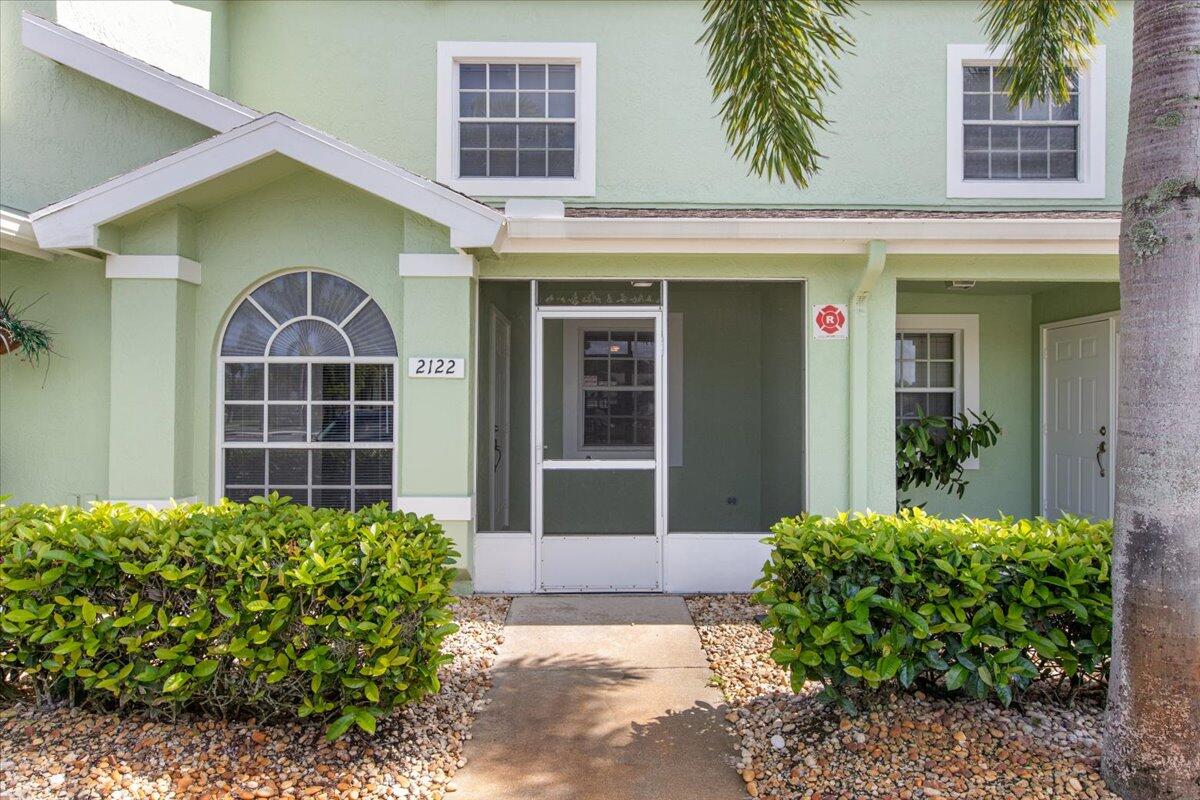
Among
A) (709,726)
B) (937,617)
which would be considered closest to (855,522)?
(937,617)

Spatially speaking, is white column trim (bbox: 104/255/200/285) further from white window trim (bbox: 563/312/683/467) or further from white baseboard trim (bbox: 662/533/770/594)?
white baseboard trim (bbox: 662/533/770/594)

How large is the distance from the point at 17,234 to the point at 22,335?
830 millimetres

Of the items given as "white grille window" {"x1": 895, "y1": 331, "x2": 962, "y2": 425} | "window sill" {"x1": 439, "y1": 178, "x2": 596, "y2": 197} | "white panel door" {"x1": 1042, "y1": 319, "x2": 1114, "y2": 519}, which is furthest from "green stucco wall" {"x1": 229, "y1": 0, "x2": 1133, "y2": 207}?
"white grille window" {"x1": 895, "y1": 331, "x2": 962, "y2": 425}

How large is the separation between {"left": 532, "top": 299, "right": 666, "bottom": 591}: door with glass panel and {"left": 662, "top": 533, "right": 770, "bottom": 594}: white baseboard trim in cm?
14

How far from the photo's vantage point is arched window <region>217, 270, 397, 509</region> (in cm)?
655

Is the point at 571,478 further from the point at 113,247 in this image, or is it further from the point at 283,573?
the point at 113,247

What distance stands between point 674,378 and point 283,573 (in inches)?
188

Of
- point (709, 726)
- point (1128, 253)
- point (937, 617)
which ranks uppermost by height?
point (1128, 253)

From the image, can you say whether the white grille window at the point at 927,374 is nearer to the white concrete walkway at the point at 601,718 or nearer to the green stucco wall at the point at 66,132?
the white concrete walkway at the point at 601,718

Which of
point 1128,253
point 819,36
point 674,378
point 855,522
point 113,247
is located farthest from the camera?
point 674,378

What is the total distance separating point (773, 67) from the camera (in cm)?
506

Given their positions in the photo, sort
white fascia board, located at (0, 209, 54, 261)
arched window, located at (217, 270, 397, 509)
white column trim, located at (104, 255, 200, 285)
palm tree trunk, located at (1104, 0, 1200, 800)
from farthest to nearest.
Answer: arched window, located at (217, 270, 397, 509)
white column trim, located at (104, 255, 200, 285)
white fascia board, located at (0, 209, 54, 261)
palm tree trunk, located at (1104, 0, 1200, 800)

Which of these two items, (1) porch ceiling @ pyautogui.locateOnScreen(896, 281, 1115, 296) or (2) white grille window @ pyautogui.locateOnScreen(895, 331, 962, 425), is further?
(2) white grille window @ pyautogui.locateOnScreen(895, 331, 962, 425)

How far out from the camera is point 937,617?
3738 millimetres
